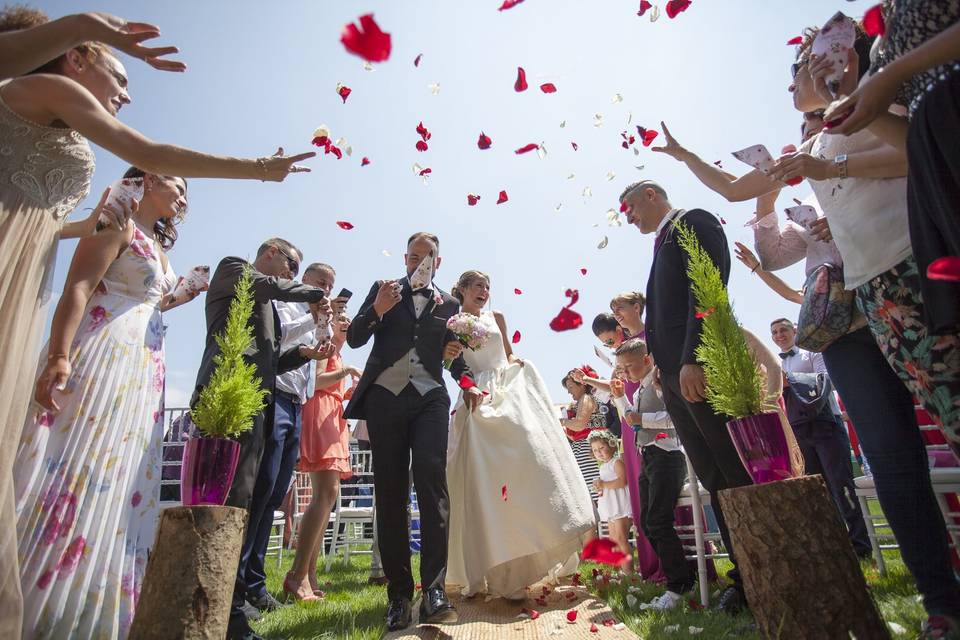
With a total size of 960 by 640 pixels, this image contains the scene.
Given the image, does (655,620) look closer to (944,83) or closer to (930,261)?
(930,261)

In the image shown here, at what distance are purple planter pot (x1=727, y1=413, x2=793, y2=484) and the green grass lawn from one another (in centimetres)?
93

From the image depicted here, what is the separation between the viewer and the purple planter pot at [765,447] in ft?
6.19

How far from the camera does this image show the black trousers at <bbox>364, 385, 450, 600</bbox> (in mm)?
3324

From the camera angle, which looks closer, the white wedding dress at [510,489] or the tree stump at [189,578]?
the tree stump at [189,578]

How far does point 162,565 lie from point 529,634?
2.05 meters

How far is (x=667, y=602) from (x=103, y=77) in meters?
4.12

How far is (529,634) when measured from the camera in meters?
3.03

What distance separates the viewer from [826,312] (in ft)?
7.70

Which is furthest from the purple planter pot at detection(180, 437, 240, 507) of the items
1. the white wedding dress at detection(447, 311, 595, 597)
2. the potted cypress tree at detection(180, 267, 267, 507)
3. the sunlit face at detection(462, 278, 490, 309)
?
the sunlit face at detection(462, 278, 490, 309)

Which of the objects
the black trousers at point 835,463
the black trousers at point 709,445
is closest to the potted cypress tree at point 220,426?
the black trousers at point 709,445

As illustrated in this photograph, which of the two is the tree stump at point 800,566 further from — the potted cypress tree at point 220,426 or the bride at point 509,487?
the bride at point 509,487

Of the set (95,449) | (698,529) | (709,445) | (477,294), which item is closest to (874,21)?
(709,445)

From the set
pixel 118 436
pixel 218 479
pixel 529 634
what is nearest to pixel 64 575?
pixel 118 436

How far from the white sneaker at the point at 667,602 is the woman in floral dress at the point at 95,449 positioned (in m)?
2.87
